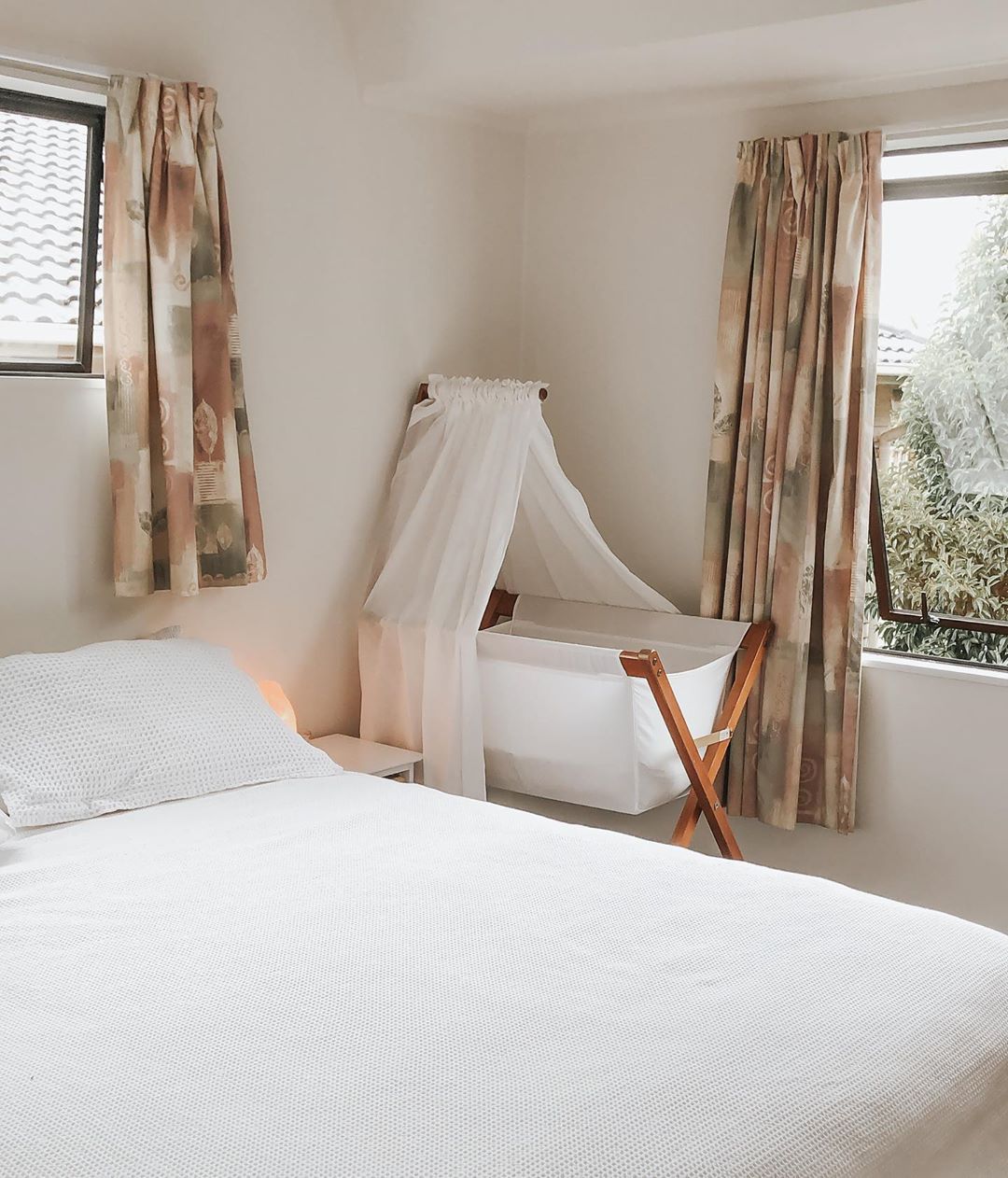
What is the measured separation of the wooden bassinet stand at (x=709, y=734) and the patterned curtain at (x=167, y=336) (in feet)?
3.73

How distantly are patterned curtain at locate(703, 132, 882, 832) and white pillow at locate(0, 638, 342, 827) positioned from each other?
4.50 feet

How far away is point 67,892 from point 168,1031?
0.57 meters

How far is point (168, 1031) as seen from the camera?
174cm

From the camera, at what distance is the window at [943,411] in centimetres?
356

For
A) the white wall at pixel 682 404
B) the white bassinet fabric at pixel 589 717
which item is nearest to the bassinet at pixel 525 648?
the white bassinet fabric at pixel 589 717

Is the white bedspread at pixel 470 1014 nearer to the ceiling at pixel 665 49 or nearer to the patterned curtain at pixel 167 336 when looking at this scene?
the patterned curtain at pixel 167 336

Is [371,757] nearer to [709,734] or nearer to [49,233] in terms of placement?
[709,734]

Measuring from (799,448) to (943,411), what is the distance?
0.46 meters

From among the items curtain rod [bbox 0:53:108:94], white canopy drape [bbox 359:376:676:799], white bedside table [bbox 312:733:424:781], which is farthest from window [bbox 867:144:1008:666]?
curtain rod [bbox 0:53:108:94]

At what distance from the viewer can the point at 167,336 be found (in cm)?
311

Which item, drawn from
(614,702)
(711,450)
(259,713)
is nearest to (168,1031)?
(259,713)

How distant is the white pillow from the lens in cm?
262

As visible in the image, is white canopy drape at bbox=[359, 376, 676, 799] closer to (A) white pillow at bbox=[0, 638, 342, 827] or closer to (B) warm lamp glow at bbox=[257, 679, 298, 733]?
(B) warm lamp glow at bbox=[257, 679, 298, 733]

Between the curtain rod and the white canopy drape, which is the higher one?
the curtain rod
